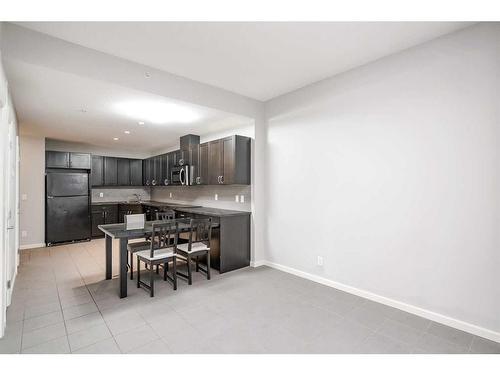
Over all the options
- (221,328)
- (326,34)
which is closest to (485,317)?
(221,328)

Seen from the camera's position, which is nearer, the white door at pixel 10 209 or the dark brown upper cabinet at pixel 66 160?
the white door at pixel 10 209

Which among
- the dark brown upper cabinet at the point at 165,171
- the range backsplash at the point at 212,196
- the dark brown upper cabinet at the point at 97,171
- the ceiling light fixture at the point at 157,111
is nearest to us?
the ceiling light fixture at the point at 157,111

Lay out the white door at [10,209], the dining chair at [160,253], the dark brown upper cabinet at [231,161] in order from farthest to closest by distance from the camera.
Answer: the dark brown upper cabinet at [231,161]
the dining chair at [160,253]
the white door at [10,209]

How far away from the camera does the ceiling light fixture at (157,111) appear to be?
3479mm

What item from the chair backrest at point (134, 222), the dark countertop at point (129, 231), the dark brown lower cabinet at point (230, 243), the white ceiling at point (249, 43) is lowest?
the dark brown lower cabinet at point (230, 243)

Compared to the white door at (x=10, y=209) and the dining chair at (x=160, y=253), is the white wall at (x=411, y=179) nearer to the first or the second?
the dining chair at (x=160, y=253)

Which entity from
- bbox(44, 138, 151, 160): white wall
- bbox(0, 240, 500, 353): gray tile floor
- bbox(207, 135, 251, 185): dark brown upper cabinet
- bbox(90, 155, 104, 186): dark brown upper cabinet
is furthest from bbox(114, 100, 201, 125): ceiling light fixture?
bbox(44, 138, 151, 160): white wall

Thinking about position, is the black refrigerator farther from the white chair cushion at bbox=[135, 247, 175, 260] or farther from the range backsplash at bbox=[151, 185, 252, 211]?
the white chair cushion at bbox=[135, 247, 175, 260]

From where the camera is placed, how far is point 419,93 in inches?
102

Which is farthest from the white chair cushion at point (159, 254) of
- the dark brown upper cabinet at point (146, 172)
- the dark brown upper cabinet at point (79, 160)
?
the dark brown upper cabinet at point (146, 172)

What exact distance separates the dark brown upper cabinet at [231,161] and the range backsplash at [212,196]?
342 millimetres

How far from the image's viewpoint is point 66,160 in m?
5.86

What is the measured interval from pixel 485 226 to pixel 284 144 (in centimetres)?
254
